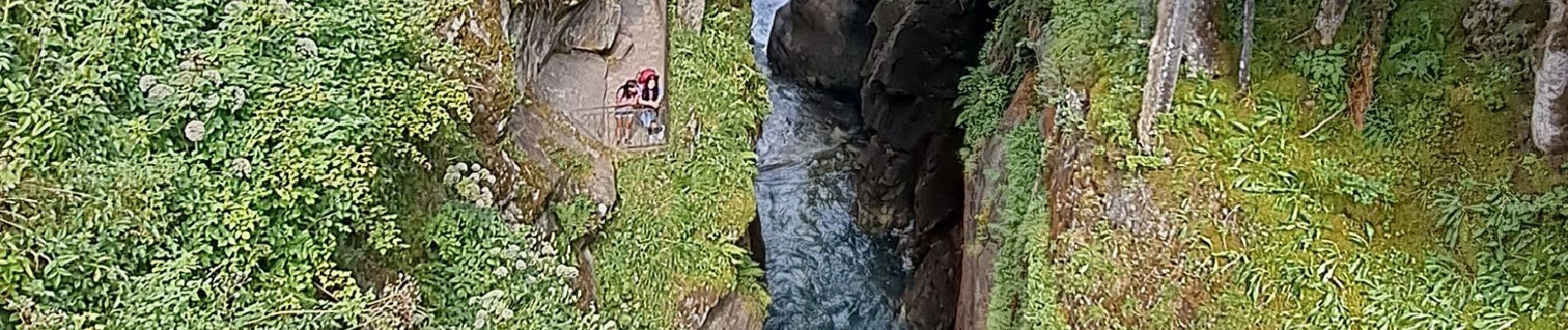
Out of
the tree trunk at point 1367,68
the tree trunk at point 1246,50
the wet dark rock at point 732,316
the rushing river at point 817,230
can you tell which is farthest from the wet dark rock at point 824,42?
the tree trunk at point 1367,68

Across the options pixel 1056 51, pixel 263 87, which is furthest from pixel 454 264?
pixel 1056 51

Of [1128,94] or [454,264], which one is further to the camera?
[1128,94]

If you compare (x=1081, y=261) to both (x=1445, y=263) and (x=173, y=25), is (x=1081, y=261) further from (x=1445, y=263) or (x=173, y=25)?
(x=173, y=25)

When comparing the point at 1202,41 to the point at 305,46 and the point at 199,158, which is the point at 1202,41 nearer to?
the point at 305,46

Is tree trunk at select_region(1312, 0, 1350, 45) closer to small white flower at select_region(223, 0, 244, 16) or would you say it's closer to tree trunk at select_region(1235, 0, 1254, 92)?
tree trunk at select_region(1235, 0, 1254, 92)

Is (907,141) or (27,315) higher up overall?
(27,315)
